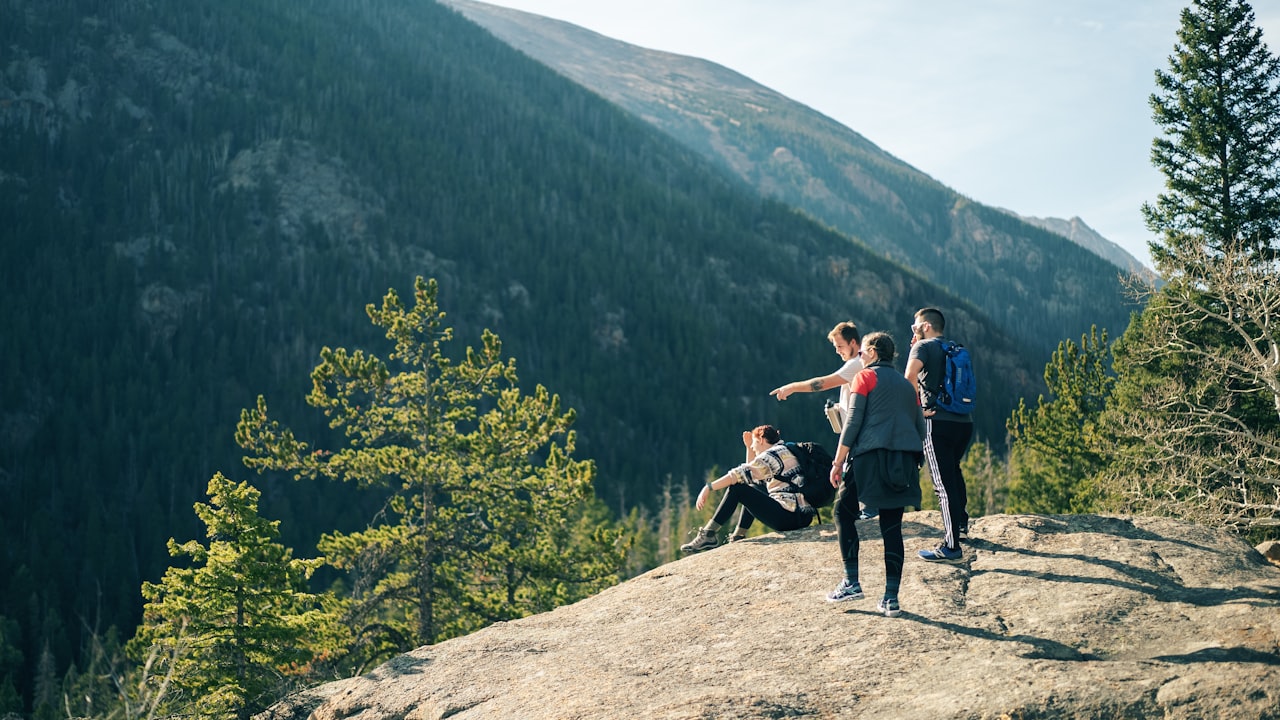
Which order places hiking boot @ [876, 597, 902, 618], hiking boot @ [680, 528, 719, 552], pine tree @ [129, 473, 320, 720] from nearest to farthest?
hiking boot @ [876, 597, 902, 618], hiking boot @ [680, 528, 719, 552], pine tree @ [129, 473, 320, 720]

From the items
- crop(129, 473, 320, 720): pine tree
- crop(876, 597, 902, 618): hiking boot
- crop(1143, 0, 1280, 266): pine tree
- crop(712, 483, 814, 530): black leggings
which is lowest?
crop(129, 473, 320, 720): pine tree

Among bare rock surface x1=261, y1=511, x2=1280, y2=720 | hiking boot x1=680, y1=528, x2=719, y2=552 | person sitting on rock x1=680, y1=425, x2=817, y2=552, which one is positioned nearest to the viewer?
bare rock surface x1=261, y1=511, x2=1280, y2=720

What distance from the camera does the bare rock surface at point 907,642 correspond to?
6.04 metres

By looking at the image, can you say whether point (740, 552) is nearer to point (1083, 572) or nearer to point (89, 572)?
point (1083, 572)

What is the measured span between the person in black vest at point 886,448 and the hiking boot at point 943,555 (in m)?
1.49

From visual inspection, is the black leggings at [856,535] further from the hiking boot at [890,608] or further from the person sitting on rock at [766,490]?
the person sitting on rock at [766,490]

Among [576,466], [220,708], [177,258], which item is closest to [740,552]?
[220,708]

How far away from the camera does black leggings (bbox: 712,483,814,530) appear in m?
10.3

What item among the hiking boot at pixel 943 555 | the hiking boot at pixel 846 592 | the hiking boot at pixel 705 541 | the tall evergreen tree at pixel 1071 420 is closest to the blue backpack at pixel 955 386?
the hiking boot at pixel 943 555

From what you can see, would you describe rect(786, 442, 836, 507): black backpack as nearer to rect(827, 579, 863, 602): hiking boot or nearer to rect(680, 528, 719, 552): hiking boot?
rect(680, 528, 719, 552): hiking boot

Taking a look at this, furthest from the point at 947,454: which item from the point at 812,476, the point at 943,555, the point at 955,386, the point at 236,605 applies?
the point at 236,605

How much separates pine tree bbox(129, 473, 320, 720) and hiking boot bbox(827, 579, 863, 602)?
30.4ft

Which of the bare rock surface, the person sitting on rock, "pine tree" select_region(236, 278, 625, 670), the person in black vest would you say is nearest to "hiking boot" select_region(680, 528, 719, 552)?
the person sitting on rock

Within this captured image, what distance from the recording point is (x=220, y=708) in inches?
470
